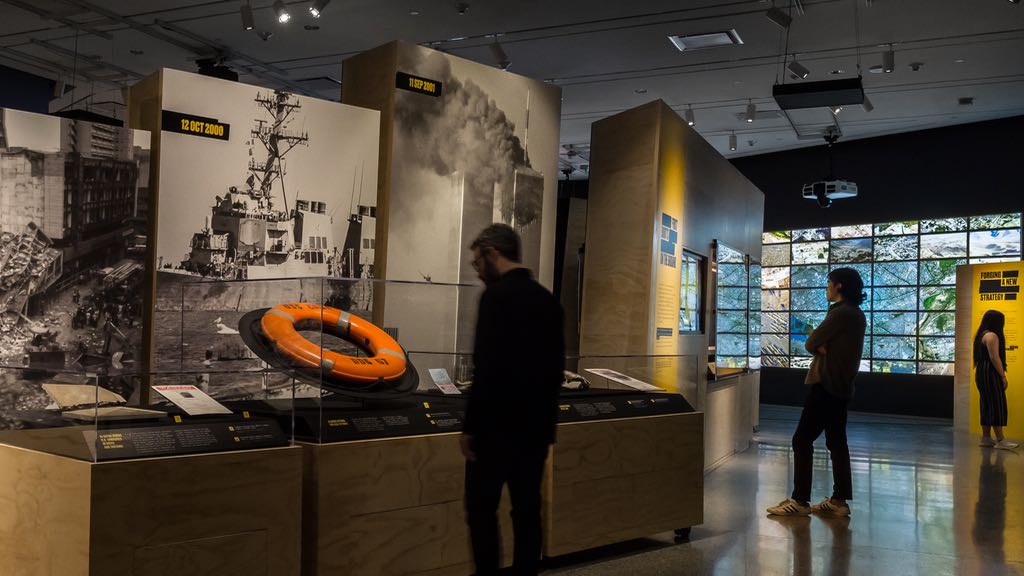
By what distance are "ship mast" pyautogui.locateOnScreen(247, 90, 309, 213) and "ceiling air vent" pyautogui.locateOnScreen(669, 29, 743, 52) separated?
5.01m

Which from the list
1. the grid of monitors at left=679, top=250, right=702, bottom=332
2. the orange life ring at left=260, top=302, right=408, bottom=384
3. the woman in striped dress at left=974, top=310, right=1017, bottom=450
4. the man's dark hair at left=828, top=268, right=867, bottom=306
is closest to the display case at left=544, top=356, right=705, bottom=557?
the orange life ring at left=260, top=302, right=408, bottom=384

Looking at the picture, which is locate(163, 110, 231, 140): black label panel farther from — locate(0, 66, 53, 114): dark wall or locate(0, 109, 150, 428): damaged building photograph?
locate(0, 66, 53, 114): dark wall

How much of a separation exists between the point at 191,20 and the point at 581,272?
15.2 ft

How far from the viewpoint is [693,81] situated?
A: 10961 mm

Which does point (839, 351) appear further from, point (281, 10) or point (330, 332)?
point (281, 10)

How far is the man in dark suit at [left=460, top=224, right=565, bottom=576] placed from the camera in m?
3.02

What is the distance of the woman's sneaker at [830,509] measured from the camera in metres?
5.89

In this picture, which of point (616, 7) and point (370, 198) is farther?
point (616, 7)

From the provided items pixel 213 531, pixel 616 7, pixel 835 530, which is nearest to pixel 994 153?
pixel 616 7

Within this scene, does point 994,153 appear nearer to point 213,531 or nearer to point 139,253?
point 139,253

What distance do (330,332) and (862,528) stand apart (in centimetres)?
363

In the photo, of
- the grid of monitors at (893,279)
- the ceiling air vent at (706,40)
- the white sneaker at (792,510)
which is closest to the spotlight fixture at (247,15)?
the ceiling air vent at (706,40)

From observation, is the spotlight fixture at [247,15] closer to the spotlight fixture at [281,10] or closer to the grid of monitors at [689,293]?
the spotlight fixture at [281,10]

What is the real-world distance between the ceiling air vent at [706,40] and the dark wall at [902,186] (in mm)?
5998
